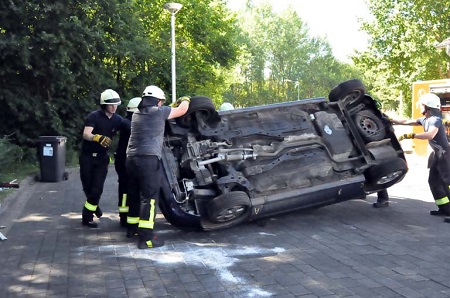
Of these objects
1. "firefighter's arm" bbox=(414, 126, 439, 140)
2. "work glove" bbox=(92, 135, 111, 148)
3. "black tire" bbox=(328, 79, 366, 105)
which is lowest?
"work glove" bbox=(92, 135, 111, 148)

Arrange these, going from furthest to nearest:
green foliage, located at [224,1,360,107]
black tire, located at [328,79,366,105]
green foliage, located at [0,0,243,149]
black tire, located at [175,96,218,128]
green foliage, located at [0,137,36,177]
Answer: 1. green foliage, located at [224,1,360,107]
2. green foliage, located at [0,0,243,149]
3. green foliage, located at [0,137,36,177]
4. black tire, located at [328,79,366,105]
5. black tire, located at [175,96,218,128]

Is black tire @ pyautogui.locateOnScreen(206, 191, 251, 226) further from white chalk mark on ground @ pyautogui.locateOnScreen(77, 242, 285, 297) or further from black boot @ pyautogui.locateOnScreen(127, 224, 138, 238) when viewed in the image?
black boot @ pyautogui.locateOnScreen(127, 224, 138, 238)

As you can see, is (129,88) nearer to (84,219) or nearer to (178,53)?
(178,53)

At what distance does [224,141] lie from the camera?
21.8 feet

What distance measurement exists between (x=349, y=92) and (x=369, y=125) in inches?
22.0

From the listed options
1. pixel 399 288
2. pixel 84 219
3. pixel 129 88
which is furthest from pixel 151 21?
pixel 399 288

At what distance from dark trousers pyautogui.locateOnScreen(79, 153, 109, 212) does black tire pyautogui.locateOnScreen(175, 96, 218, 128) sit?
1246 mm

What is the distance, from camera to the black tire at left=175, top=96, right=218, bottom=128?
644 centimetres

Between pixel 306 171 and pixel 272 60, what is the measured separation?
5760 cm

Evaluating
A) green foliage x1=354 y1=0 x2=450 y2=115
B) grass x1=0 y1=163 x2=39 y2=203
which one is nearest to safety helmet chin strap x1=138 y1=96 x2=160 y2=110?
grass x1=0 y1=163 x2=39 y2=203

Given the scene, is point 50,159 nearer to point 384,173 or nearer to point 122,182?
point 122,182

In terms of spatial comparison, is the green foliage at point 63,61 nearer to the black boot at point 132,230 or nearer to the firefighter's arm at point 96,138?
the firefighter's arm at point 96,138

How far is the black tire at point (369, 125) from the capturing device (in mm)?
7258

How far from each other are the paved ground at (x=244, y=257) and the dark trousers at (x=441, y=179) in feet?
1.08
